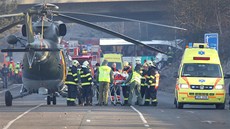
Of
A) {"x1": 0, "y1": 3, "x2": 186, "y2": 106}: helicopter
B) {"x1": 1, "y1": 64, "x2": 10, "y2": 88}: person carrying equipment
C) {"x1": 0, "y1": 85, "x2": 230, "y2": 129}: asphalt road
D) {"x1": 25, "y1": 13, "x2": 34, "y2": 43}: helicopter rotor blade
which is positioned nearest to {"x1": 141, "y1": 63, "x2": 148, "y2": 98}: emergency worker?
{"x1": 0, "y1": 3, "x2": 186, "y2": 106}: helicopter

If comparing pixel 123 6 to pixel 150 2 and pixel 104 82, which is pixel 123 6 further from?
pixel 104 82

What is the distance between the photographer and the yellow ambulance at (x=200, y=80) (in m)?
31.9

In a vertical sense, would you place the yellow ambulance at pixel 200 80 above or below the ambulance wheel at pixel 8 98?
above

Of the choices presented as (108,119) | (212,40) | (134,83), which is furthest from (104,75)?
(212,40)

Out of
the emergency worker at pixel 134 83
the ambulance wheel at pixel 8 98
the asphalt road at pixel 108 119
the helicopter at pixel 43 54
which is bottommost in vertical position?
the asphalt road at pixel 108 119

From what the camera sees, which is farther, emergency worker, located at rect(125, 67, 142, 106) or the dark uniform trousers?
emergency worker, located at rect(125, 67, 142, 106)

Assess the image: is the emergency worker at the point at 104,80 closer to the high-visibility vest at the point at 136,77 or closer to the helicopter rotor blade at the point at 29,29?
the high-visibility vest at the point at 136,77

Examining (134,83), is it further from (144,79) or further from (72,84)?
(72,84)

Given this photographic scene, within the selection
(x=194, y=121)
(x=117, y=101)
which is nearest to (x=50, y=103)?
(x=117, y=101)

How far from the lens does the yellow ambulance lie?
31.9 metres

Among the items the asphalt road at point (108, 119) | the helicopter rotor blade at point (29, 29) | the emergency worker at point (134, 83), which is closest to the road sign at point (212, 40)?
the emergency worker at point (134, 83)

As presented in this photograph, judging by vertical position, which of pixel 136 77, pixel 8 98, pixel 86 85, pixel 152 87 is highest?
pixel 136 77

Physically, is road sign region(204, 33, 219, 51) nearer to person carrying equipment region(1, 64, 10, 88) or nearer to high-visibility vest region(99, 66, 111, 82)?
high-visibility vest region(99, 66, 111, 82)

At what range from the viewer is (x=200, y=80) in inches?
1270
